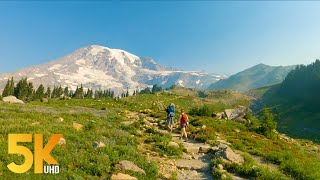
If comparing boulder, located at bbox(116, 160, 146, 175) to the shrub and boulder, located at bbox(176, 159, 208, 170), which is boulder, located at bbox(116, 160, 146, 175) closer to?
boulder, located at bbox(176, 159, 208, 170)

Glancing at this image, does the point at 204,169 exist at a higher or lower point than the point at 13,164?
lower

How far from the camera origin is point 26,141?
16344mm

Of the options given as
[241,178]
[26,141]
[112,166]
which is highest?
[26,141]

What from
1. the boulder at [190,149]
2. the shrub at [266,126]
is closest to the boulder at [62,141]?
the boulder at [190,149]

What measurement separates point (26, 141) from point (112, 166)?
555 centimetres

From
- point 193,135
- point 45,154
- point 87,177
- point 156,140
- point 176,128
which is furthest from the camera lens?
point 176,128

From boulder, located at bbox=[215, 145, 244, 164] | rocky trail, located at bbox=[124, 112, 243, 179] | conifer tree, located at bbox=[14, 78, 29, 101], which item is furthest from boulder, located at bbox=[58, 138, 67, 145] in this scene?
conifer tree, located at bbox=[14, 78, 29, 101]

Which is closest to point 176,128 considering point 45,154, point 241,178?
point 241,178

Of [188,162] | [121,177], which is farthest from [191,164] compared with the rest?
[121,177]

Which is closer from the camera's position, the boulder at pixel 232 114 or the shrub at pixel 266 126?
the shrub at pixel 266 126

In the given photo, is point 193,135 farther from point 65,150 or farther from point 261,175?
point 65,150

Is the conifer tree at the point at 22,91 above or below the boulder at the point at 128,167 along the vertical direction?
above

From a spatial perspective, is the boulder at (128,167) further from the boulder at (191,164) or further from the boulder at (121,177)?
the boulder at (191,164)

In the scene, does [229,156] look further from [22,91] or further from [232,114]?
[22,91]
